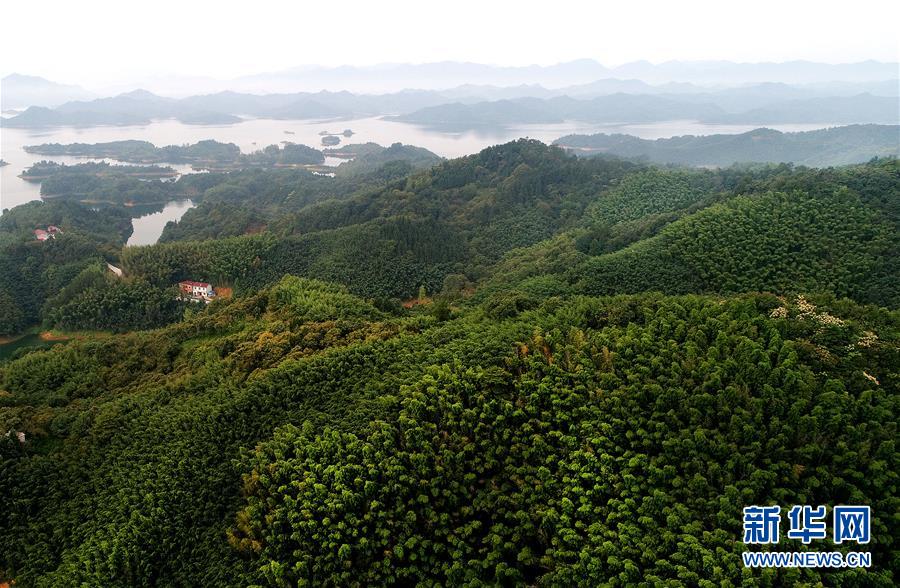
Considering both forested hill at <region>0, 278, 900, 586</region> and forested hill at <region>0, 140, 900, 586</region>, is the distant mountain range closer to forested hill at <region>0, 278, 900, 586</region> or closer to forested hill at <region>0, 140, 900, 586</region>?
forested hill at <region>0, 140, 900, 586</region>

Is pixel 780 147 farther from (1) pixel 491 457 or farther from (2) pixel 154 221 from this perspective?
(1) pixel 491 457

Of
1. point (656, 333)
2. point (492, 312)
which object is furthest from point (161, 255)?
point (656, 333)

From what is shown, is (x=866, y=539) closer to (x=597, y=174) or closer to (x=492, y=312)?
(x=492, y=312)

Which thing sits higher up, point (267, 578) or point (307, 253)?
point (307, 253)

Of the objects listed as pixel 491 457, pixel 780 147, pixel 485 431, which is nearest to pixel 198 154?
pixel 780 147

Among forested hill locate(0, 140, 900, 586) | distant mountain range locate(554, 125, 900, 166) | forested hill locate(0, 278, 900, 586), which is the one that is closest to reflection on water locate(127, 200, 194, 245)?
forested hill locate(0, 140, 900, 586)

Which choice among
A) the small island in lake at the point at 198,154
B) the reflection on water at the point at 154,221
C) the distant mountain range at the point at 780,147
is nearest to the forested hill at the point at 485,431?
the reflection on water at the point at 154,221
